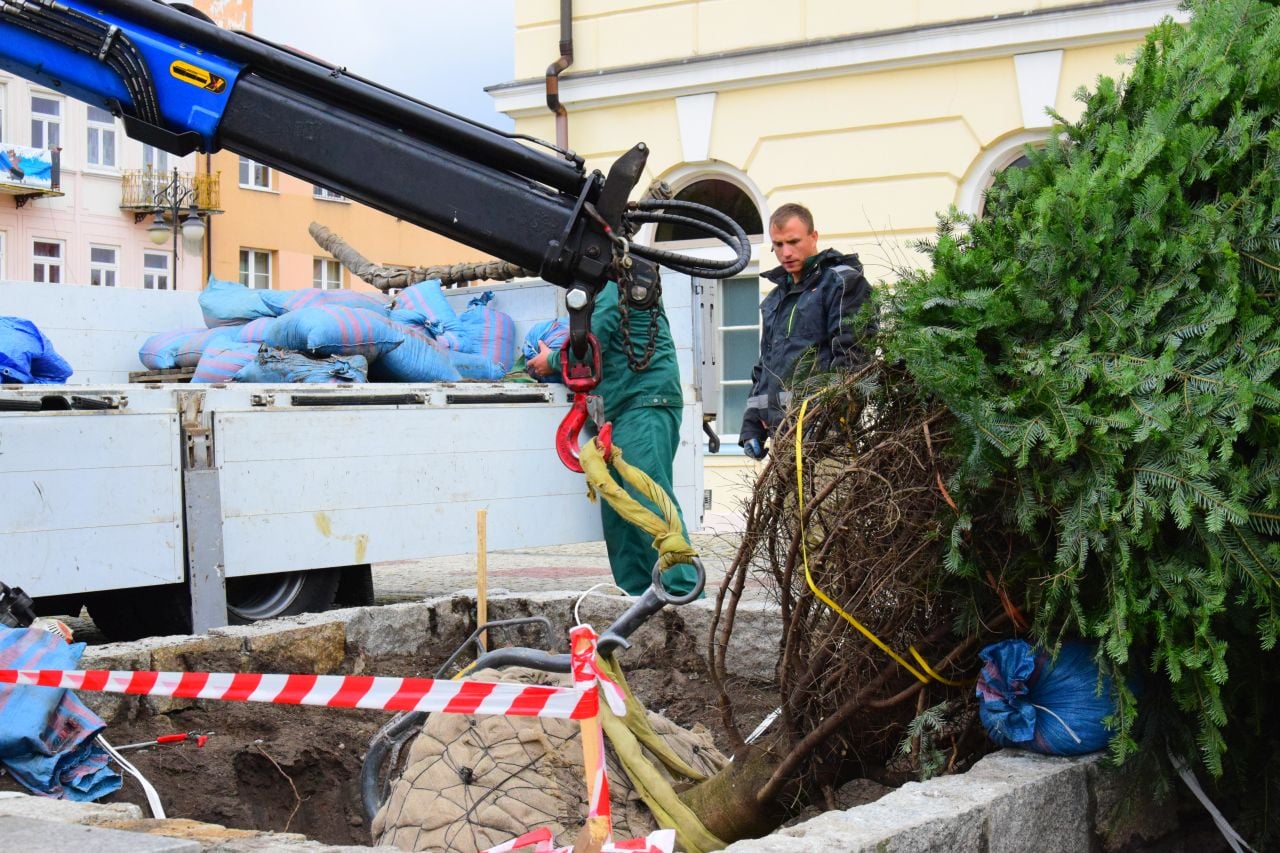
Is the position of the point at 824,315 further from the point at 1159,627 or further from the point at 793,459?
the point at 1159,627

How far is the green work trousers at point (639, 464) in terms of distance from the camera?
7445mm

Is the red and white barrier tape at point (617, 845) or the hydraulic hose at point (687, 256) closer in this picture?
the red and white barrier tape at point (617, 845)

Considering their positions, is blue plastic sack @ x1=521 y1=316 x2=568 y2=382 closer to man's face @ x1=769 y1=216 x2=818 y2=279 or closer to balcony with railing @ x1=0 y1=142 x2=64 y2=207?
man's face @ x1=769 y1=216 x2=818 y2=279

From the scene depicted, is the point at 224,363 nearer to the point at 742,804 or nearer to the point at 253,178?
the point at 742,804

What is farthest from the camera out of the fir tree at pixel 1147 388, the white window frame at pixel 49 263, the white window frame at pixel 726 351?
the white window frame at pixel 49 263

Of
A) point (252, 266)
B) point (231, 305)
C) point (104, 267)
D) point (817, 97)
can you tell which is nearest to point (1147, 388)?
point (231, 305)

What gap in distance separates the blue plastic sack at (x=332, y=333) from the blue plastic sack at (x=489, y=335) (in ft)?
3.40

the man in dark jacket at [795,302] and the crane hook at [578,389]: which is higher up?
the man in dark jacket at [795,302]

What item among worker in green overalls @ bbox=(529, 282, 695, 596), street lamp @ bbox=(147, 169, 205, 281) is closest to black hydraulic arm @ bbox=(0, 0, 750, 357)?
worker in green overalls @ bbox=(529, 282, 695, 596)

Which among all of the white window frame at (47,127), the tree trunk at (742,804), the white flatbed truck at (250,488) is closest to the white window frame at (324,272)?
the white window frame at (47,127)

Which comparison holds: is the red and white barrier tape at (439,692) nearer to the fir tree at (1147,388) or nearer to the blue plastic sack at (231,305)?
the fir tree at (1147,388)

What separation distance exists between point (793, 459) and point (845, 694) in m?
0.63

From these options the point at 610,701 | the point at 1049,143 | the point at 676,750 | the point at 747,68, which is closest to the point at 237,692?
the point at 610,701

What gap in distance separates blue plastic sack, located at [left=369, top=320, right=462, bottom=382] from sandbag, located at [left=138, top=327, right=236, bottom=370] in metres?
1.01
